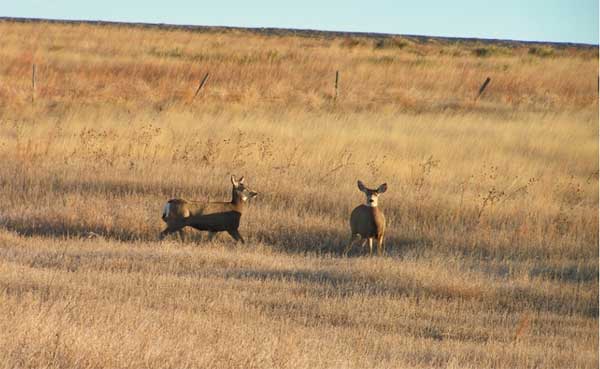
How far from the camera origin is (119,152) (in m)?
17.1

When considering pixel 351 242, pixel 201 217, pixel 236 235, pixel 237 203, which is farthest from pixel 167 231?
pixel 351 242

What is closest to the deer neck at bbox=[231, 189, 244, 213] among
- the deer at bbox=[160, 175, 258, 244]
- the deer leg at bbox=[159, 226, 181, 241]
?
the deer at bbox=[160, 175, 258, 244]

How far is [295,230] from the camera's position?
1354cm

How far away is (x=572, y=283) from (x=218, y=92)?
53.7 ft

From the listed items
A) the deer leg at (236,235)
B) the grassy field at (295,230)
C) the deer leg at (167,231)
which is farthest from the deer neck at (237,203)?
the deer leg at (167,231)

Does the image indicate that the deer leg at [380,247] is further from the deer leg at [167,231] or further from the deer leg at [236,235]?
the deer leg at [167,231]

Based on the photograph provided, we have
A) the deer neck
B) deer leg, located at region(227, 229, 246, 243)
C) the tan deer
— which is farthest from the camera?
the deer neck

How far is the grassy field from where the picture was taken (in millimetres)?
7848

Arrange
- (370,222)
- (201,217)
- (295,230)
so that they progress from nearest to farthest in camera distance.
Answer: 1. (370,222)
2. (201,217)
3. (295,230)

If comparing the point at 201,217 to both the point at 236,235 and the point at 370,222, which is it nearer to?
the point at 236,235

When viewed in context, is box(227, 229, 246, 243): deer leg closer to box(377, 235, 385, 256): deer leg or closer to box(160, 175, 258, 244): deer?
box(160, 175, 258, 244): deer

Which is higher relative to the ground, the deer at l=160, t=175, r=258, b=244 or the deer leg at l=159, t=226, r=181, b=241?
the deer at l=160, t=175, r=258, b=244

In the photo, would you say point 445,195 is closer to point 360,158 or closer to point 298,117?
point 360,158

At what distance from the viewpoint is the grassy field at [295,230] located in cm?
785
